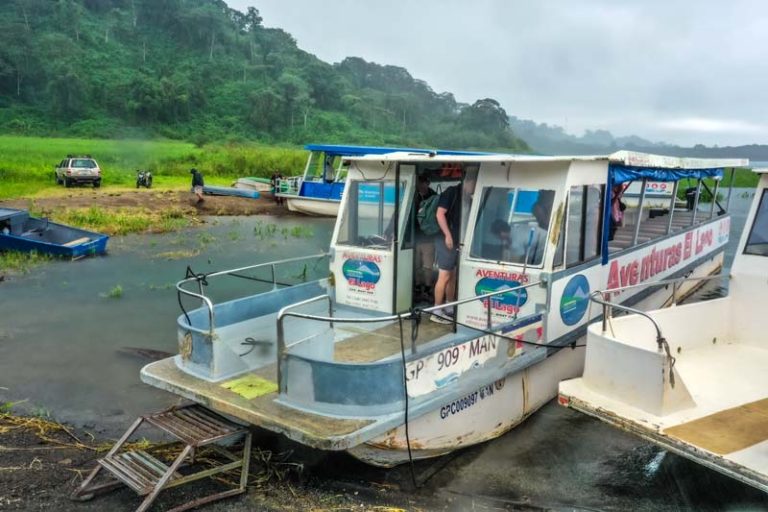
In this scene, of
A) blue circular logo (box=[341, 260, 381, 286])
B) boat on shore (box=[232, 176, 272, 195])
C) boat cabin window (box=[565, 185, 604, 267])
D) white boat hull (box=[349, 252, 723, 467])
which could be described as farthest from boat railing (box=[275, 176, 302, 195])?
white boat hull (box=[349, 252, 723, 467])

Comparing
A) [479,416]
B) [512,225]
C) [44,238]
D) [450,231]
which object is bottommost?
[44,238]

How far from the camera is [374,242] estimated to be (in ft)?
24.3

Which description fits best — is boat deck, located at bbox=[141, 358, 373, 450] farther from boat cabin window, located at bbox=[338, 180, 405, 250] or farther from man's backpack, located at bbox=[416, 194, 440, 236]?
man's backpack, located at bbox=[416, 194, 440, 236]

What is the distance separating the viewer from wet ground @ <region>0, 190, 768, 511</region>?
5414 millimetres

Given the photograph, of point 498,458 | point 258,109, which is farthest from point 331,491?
point 258,109

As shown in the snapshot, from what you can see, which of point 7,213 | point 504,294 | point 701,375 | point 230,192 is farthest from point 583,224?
point 230,192

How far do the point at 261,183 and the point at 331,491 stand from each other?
2706 centimetres

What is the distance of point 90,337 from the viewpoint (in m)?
10.1

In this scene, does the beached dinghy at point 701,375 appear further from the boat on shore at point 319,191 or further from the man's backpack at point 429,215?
the boat on shore at point 319,191

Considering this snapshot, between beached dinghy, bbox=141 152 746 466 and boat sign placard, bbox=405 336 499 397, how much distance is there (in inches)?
0.6

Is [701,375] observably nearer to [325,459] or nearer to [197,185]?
[325,459]

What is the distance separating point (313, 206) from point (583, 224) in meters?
19.5

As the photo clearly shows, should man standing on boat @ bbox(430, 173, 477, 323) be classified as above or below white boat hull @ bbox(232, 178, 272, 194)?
above

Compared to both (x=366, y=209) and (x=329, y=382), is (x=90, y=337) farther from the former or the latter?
(x=329, y=382)
